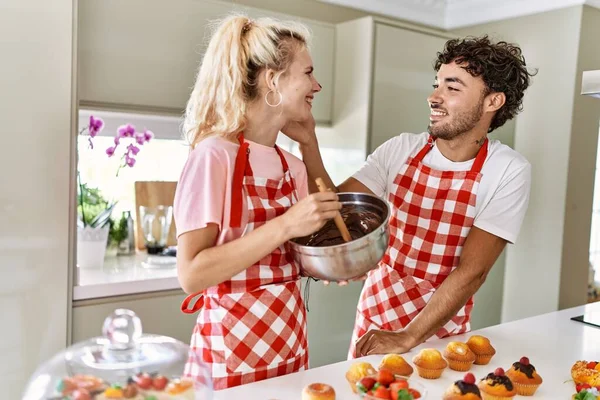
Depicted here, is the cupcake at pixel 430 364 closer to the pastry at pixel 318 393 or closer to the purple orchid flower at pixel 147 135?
the pastry at pixel 318 393

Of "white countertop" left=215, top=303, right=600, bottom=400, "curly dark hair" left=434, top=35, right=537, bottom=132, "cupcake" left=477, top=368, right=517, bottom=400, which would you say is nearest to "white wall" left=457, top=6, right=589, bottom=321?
"white countertop" left=215, top=303, right=600, bottom=400

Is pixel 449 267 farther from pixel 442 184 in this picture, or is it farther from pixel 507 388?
pixel 507 388

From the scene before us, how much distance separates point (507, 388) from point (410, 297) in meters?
0.68

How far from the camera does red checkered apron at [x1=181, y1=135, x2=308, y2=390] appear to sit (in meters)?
1.28

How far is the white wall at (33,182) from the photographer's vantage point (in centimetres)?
182

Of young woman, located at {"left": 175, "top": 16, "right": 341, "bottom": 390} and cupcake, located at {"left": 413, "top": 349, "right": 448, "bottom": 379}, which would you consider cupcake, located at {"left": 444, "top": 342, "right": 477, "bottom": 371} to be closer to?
cupcake, located at {"left": 413, "top": 349, "right": 448, "bottom": 379}

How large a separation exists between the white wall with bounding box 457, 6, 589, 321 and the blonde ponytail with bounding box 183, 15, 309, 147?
2.02 metres

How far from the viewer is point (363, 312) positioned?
5.98 ft

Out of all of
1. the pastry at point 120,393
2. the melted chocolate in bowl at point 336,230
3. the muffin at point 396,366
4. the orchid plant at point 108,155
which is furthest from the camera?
the orchid plant at point 108,155

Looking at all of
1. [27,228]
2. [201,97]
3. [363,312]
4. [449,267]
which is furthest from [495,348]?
[27,228]

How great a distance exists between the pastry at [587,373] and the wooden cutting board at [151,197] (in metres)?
1.83

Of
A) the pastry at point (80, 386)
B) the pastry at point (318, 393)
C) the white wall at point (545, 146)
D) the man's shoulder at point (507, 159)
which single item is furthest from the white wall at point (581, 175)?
the pastry at point (80, 386)

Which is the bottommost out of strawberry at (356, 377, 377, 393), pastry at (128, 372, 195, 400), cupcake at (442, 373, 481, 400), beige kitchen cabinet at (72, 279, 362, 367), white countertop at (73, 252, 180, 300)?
beige kitchen cabinet at (72, 279, 362, 367)

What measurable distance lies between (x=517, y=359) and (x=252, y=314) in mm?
631
